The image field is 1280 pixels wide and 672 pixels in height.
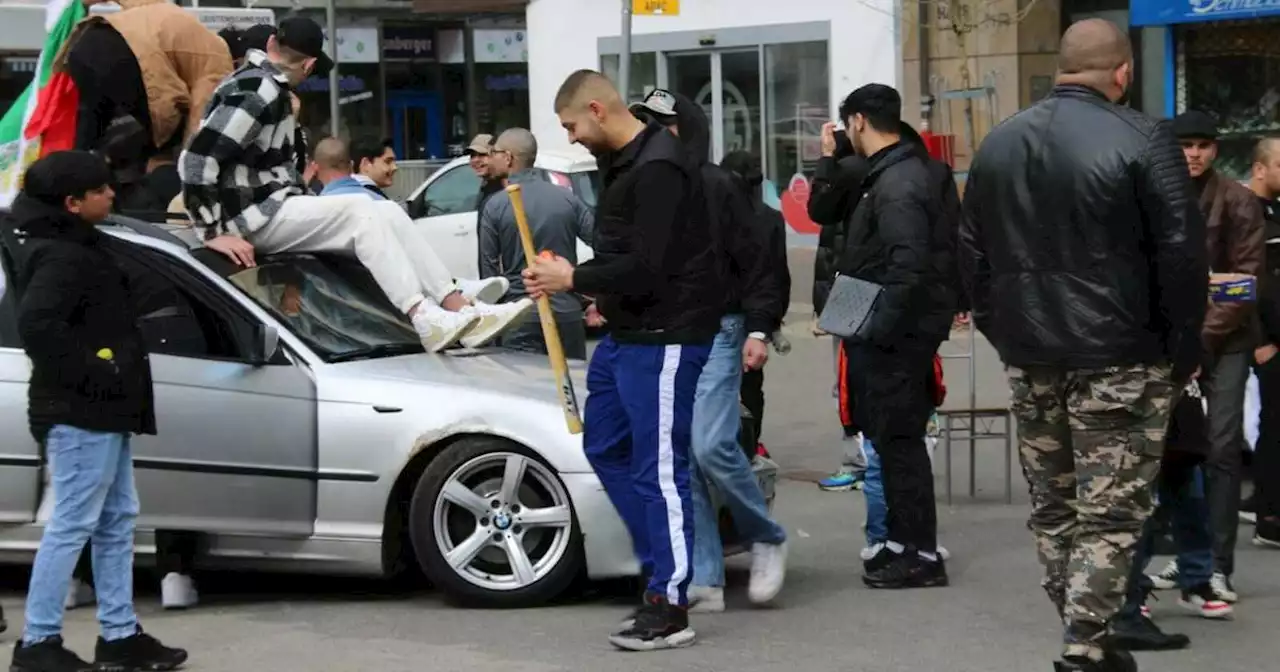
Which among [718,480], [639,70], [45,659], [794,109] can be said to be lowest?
[45,659]

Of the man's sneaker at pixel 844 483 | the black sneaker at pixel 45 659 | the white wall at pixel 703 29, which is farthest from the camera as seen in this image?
the white wall at pixel 703 29

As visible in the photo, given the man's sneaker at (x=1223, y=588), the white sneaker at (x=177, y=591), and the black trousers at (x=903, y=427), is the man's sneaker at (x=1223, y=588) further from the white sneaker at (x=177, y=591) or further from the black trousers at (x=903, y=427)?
the white sneaker at (x=177, y=591)

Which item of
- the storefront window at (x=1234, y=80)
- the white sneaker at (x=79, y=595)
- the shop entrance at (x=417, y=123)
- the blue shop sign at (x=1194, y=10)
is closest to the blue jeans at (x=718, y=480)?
the white sneaker at (x=79, y=595)

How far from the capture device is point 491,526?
7312 mm

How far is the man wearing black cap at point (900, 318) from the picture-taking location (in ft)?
25.2

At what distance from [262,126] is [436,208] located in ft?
35.8

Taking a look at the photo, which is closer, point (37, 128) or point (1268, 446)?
point (1268, 446)

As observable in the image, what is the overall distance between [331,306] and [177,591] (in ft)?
4.16

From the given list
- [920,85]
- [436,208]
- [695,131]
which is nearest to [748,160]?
[695,131]

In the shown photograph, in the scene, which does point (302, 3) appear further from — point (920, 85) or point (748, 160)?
point (748, 160)

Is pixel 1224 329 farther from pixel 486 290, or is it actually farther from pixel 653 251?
pixel 486 290

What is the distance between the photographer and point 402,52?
3378 cm

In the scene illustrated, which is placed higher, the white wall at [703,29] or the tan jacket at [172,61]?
the white wall at [703,29]

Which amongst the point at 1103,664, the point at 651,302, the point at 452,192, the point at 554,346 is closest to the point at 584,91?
the point at 651,302
